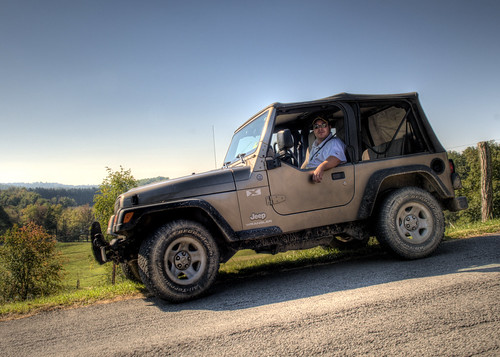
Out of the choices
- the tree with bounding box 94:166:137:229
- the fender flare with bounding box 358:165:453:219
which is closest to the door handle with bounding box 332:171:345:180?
the fender flare with bounding box 358:165:453:219

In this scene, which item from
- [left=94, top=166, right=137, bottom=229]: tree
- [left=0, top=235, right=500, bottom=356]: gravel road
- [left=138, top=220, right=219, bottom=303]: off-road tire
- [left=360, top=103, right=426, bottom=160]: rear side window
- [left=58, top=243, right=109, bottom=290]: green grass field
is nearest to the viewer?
[left=0, top=235, right=500, bottom=356]: gravel road

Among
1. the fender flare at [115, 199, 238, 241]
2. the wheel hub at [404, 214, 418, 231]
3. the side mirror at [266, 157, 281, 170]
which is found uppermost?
the side mirror at [266, 157, 281, 170]

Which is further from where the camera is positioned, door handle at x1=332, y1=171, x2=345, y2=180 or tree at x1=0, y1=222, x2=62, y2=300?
tree at x1=0, y1=222, x2=62, y2=300

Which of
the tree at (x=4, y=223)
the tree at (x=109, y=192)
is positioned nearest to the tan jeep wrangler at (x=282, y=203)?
the tree at (x=109, y=192)

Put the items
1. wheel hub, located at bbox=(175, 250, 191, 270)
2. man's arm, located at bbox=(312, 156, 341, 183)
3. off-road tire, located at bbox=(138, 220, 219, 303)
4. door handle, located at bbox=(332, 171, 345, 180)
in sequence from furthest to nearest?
door handle, located at bbox=(332, 171, 345, 180)
man's arm, located at bbox=(312, 156, 341, 183)
wheel hub, located at bbox=(175, 250, 191, 270)
off-road tire, located at bbox=(138, 220, 219, 303)

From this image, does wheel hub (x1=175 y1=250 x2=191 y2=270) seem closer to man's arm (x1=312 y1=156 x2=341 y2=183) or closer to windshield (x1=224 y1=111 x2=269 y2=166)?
windshield (x1=224 y1=111 x2=269 y2=166)

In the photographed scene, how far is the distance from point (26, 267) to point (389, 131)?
134 ft

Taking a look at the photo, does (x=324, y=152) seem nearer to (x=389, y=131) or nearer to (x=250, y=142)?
(x=250, y=142)

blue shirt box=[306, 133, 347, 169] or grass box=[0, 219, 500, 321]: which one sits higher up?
blue shirt box=[306, 133, 347, 169]

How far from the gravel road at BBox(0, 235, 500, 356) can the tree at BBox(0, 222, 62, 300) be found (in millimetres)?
35736

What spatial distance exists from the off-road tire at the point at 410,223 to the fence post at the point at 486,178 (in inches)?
369

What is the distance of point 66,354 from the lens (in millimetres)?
2633

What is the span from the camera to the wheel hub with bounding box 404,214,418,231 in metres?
4.66

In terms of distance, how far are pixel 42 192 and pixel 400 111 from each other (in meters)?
221
